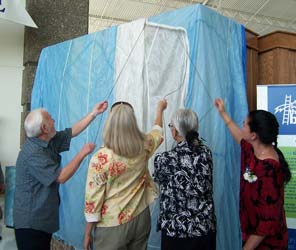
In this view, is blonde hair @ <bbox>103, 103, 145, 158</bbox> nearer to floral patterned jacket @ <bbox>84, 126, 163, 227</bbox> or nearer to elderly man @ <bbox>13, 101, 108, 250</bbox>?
floral patterned jacket @ <bbox>84, 126, 163, 227</bbox>

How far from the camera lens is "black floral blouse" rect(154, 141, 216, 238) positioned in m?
1.69

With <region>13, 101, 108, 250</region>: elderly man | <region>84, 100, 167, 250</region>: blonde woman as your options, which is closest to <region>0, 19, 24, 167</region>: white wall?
<region>13, 101, 108, 250</region>: elderly man

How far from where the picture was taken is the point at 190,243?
169 centimetres

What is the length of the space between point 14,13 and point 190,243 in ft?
7.83

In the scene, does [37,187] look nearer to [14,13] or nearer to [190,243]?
[190,243]

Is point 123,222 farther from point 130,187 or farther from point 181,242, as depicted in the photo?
point 181,242

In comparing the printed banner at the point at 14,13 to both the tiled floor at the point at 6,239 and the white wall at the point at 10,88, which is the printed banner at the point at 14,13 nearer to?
the white wall at the point at 10,88

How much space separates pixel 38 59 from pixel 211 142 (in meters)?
1.94

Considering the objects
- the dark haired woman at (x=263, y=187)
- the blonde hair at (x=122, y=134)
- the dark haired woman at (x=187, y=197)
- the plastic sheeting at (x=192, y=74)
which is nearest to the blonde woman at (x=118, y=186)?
the blonde hair at (x=122, y=134)

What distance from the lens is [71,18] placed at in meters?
3.48

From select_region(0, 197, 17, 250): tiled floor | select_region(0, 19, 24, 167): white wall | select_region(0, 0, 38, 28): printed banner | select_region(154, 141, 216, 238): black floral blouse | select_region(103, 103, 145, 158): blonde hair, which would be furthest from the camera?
select_region(0, 19, 24, 167): white wall

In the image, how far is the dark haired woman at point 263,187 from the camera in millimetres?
1607

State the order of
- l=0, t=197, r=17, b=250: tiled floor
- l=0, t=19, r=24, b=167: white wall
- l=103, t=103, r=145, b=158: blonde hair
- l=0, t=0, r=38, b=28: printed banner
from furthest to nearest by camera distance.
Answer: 1. l=0, t=19, r=24, b=167: white wall
2. l=0, t=197, r=17, b=250: tiled floor
3. l=0, t=0, r=38, b=28: printed banner
4. l=103, t=103, r=145, b=158: blonde hair

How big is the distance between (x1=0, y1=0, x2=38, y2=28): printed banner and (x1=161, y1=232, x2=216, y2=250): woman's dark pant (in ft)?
7.32
